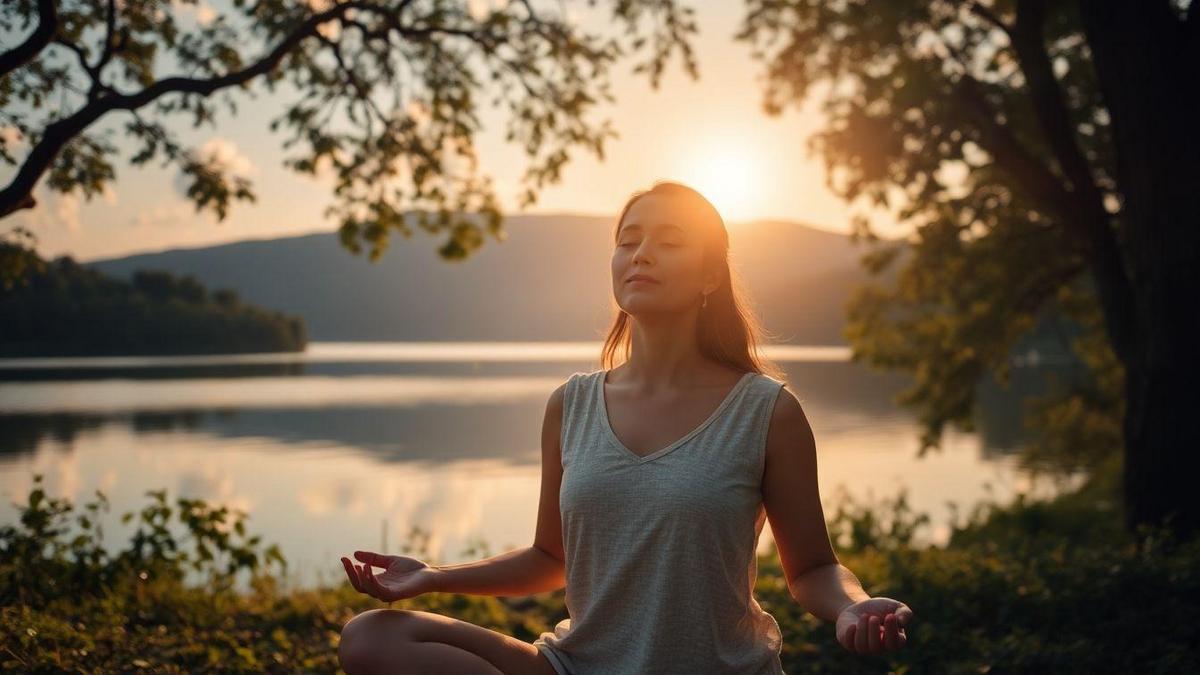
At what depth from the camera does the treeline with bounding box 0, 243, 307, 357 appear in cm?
4388

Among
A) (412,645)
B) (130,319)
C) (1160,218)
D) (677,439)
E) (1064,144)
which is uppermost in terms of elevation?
(1064,144)

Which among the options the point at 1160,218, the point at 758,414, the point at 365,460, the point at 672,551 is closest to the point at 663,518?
the point at 672,551

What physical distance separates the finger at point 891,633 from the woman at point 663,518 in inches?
0.6

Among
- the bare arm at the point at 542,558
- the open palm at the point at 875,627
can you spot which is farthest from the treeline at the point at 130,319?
the open palm at the point at 875,627

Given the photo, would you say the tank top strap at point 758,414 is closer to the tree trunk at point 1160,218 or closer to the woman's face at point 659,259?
the woman's face at point 659,259

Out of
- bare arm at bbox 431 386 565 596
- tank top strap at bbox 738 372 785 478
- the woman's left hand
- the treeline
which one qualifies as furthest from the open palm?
the treeline

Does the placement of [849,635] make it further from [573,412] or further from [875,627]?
[573,412]

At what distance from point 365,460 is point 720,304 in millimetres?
24551

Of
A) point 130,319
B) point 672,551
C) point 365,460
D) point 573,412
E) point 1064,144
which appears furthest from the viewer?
point 130,319

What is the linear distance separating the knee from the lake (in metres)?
1.24

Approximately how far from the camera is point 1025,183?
371 inches

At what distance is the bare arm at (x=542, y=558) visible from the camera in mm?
2715

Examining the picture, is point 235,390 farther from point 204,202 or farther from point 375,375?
point 204,202

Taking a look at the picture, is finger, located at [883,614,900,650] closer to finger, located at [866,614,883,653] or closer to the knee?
finger, located at [866,614,883,653]
